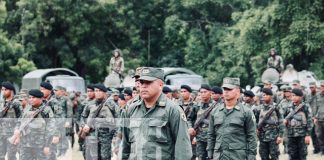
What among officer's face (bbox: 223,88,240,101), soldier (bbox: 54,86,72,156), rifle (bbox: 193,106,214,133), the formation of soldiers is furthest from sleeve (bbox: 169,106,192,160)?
soldier (bbox: 54,86,72,156)

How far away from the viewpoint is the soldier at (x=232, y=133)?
29.8 ft

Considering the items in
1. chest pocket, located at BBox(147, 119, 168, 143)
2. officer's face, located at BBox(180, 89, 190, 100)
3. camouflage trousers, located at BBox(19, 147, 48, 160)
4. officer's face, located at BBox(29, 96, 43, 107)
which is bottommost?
camouflage trousers, located at BBox(19, 147, 48, 160)

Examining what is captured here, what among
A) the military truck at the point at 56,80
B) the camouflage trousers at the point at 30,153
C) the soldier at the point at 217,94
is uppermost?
the military truck at the point at 56,80

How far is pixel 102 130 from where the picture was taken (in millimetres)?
12977

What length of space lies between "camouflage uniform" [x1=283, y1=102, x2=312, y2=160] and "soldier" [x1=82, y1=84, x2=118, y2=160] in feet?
11.5

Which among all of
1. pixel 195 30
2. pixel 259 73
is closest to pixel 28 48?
pixel 195 30

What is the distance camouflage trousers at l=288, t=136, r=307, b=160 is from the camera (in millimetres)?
13773

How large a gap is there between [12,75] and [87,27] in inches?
195

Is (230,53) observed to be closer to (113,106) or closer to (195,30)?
(195,30)

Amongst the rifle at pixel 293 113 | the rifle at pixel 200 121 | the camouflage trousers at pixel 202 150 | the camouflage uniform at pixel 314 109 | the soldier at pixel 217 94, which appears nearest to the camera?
the soldier at pixel 217 94

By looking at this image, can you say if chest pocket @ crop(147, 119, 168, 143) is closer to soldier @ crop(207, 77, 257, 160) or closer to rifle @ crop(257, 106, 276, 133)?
soldier @ crop(207, 77, 257, 160)

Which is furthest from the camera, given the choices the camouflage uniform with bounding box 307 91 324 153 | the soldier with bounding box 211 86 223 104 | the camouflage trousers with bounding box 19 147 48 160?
the camouflage uniform with bounding box 307 91 324 153

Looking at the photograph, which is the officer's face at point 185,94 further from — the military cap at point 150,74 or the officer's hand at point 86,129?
the military cap at point 150,74

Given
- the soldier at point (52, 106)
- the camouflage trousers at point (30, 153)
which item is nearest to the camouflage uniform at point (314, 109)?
the soldier at point (52, 106)
